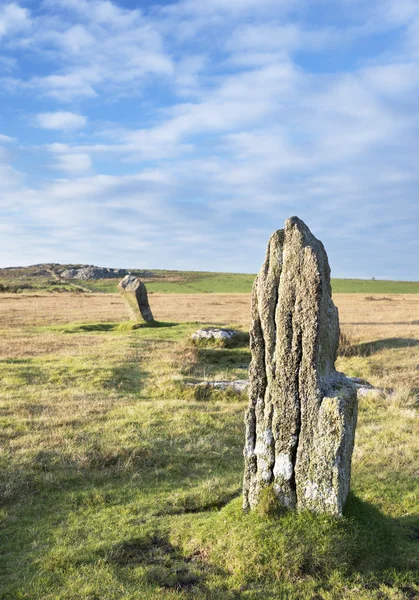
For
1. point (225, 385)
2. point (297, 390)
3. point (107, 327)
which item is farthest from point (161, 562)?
point (107, 327)

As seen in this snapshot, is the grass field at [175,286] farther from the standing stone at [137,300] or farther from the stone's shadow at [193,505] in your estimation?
the stone's shadow at [193,505]

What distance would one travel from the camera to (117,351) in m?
23.2

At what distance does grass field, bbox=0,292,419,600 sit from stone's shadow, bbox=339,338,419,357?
3.14 metres

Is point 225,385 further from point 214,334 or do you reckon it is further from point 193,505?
point 193,505

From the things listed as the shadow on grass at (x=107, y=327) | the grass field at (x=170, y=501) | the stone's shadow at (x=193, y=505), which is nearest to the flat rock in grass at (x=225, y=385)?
the grass field at (x=170, y=501)

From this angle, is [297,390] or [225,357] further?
[225,357]

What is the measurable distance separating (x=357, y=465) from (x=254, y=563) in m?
4.74

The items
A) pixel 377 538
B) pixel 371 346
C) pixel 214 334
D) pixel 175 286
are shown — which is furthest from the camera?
pixel 175 286

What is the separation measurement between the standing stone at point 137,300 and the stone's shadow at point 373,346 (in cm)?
1452

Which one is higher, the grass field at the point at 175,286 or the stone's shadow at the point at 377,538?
the grass field at the point at 175,286

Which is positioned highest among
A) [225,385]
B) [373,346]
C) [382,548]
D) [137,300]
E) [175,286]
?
[175,286]

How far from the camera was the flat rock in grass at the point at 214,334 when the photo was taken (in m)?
23.9

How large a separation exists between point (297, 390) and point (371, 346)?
16.9 m

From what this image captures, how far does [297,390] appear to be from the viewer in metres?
7.43
